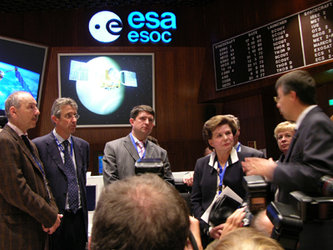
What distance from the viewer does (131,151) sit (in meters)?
2.53

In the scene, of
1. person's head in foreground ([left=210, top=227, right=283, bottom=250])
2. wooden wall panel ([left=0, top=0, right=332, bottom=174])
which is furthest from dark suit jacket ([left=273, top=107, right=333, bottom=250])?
wooden wall panel ([left=0, top=0, right=332, bottom=174])

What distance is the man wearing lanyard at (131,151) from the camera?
247 centimetres

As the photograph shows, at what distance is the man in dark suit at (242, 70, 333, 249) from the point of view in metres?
1.32

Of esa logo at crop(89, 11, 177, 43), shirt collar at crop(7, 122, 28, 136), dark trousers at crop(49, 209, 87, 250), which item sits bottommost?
dark trousers at crop(49, 209, 87, 250)

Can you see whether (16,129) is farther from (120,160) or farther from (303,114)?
(303,114)

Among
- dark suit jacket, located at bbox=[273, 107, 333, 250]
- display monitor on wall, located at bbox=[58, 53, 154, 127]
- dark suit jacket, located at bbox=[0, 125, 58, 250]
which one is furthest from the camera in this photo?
display monitor on wall, located at bbox=[58, 53, 154, 127]

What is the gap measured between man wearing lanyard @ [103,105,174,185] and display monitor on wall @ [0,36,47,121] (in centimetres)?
250

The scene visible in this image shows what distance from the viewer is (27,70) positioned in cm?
453

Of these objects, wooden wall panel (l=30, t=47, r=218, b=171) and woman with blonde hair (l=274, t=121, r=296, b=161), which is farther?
wooden wall panel (l=30, t=47, r=218, b=171)

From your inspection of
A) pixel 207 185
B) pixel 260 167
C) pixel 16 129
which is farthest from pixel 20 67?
pixel 260 167

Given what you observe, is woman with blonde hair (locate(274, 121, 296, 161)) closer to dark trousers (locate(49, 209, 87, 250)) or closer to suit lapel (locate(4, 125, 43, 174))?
dark trousers (locate(49, 209, 87, 250))

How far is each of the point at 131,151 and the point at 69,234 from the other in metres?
0.76

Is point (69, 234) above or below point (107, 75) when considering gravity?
below

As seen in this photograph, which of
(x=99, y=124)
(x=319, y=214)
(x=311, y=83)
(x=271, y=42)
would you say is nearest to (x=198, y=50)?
(x=271, y=42)
